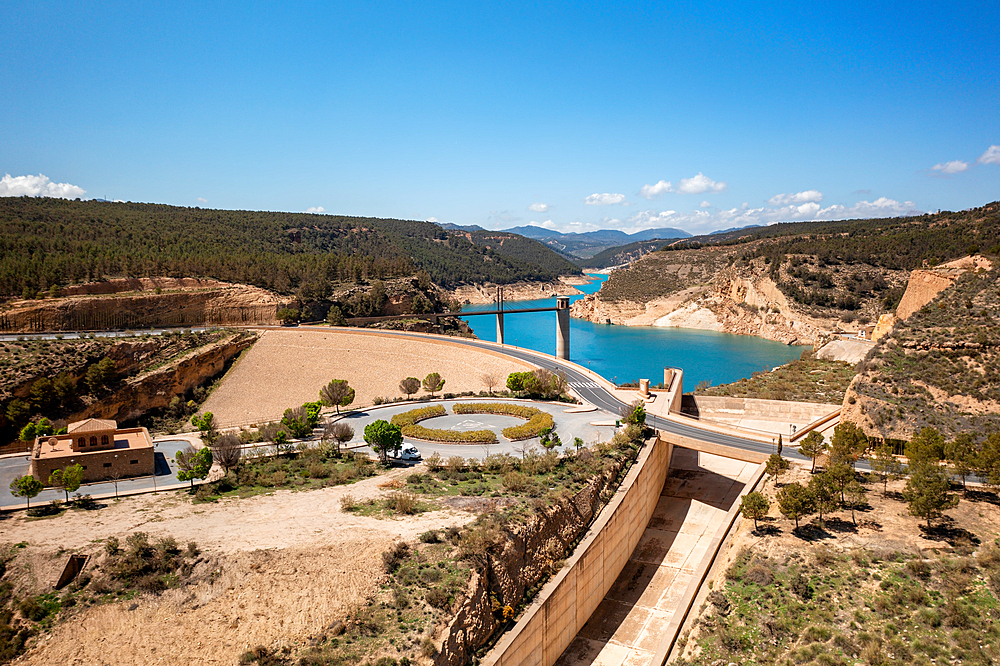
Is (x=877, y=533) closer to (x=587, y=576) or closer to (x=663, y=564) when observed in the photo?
(x=663, y=564)

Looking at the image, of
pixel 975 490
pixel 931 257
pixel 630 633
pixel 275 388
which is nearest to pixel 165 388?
pixel 275 388

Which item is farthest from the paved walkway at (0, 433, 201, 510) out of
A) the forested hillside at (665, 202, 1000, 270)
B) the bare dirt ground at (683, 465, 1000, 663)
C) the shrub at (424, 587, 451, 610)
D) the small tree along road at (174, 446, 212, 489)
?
the forested hillside at (665, 202, 1000, 270)

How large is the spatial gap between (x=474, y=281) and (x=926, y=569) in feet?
413

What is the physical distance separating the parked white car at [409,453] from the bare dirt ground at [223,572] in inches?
197

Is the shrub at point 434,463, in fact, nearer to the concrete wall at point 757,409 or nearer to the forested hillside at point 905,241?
the concrete wall at point 757,409

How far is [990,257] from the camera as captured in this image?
119 ft

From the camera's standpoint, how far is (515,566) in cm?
1816

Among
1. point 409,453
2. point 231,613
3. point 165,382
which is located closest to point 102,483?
point 231,613

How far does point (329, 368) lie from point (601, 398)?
23193 millimetres

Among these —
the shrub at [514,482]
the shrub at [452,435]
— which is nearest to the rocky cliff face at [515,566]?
the shrub at [514,482]

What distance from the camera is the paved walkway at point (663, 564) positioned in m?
20.9

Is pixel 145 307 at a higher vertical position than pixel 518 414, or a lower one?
higher

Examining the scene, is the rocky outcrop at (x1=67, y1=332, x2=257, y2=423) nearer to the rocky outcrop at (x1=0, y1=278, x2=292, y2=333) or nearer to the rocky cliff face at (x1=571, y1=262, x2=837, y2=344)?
the rocky outcrop at (x1=0, y1=278, x2=292, y2=333)

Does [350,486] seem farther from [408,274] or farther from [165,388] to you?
[408,274]
